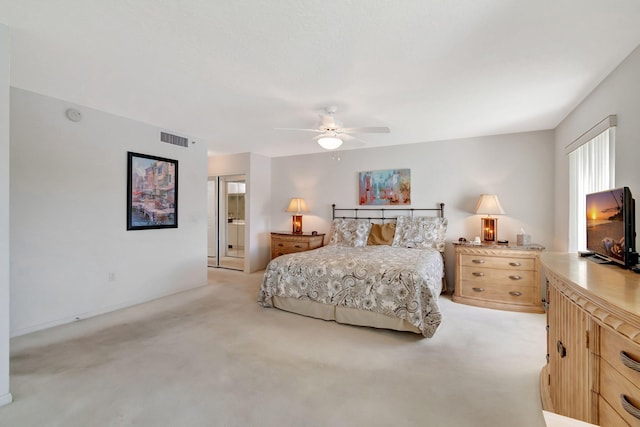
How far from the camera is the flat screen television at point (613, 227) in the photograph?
157cm

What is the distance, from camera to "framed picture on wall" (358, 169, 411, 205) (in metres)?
5.11

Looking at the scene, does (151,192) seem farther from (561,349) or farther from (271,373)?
(561,349)

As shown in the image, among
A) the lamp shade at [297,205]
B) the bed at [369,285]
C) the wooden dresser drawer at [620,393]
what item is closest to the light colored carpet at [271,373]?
the bed at [369,285]

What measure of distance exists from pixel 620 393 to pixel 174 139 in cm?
510

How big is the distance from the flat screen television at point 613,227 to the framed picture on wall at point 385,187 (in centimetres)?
305

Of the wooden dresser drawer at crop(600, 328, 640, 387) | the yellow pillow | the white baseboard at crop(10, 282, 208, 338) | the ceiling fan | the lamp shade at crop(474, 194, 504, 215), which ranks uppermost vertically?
the ceiling fan

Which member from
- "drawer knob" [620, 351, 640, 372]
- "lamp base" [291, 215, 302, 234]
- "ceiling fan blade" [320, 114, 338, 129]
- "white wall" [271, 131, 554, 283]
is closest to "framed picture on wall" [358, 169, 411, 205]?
"white wall" [271, 131, 554, 283]

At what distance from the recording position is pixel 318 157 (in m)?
5.93

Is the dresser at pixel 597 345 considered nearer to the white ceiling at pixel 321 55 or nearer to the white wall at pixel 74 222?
the white ceiling at pixel 321 55

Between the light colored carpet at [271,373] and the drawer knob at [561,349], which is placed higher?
the drawer knob at [561,349]

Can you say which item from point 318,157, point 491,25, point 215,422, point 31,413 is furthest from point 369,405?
point 318,157

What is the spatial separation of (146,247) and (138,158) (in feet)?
4.12

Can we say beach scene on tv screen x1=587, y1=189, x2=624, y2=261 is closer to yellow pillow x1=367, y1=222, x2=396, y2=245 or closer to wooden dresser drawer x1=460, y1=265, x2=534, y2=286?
wooden dresser drawer x1=460, y1=265, x2=534, y2=286

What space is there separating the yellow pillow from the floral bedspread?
807mm
